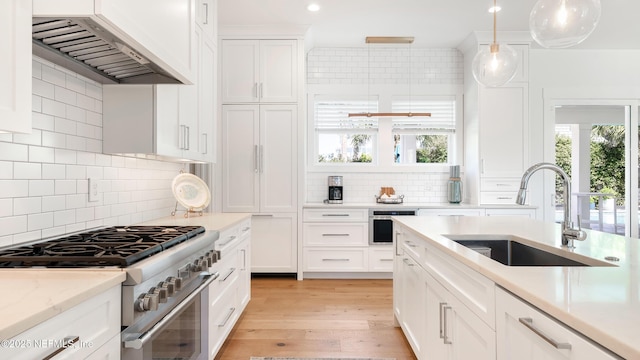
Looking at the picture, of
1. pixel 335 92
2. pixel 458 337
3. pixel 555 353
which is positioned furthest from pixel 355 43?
pixel 555 353

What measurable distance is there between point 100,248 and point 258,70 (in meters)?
3.11

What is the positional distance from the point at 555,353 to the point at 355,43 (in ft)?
14.3

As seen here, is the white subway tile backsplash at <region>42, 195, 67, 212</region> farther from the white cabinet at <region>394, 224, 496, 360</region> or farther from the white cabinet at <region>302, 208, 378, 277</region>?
the white cabinet at <region>302, 208, 378, 277</region>

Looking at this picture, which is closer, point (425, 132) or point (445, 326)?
point (445, 326)

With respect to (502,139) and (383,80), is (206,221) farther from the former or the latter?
(502,139)

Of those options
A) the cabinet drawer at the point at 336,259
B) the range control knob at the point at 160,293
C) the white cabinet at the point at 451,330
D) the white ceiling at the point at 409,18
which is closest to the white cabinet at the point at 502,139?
the white ceiling at the point at 409,18

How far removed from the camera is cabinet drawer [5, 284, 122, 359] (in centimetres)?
81

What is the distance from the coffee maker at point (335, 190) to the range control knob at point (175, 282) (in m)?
3.08

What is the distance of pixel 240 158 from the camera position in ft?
13.7

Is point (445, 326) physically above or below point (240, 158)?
below

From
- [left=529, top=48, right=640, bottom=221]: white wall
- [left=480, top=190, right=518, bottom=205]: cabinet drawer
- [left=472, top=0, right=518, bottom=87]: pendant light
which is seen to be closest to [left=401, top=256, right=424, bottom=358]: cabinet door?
[left=472, top=0, right=518, bottom=87]: pendant light

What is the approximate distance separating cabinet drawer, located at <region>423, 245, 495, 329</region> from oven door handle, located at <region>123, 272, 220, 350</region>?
116 cm

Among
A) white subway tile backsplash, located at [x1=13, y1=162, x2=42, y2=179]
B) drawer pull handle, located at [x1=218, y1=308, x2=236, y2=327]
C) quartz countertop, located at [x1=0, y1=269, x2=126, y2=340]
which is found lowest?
drawer pull handle, located at [x1=218, y1=308, x2=236, y2=327]

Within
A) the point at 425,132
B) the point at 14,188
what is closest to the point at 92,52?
the point at 14,188
